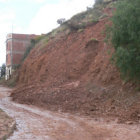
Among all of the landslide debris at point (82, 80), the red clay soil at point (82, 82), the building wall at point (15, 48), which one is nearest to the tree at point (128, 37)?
the landslide debris at point (82, 80)

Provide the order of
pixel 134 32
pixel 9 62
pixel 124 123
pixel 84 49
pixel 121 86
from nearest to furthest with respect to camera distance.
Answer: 1. pixel 124 123
2. pixel 134 32
3. pixel 121 86
4. pixel 84 49
5. pixel 9 62

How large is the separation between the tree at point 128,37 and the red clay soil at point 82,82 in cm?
155

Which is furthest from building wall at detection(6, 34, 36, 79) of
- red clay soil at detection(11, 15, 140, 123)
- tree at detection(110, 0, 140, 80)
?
tree at detection(110, 0, 140, 80)

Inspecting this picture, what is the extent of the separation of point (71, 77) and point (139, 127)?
12689 millimetres

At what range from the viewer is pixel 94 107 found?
16.9 metres

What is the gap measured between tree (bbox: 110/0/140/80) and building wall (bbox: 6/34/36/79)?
34.8 m

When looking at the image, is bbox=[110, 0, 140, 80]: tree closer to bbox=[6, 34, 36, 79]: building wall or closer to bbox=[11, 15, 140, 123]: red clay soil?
bbox=[11, 15, 140, 123]: red clay soil

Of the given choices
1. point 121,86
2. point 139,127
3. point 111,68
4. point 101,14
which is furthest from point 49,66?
point 139,127

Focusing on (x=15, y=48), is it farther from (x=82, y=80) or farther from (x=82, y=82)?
(x=82, y=82)

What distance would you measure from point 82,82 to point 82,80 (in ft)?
1.75

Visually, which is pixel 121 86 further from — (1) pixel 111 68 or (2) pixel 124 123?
(2) pixel 124 123

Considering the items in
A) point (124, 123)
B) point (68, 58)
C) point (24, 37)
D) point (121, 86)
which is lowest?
point (124, 123)

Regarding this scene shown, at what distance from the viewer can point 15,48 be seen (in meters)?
50.5

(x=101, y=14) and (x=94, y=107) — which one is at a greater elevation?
(x=101, y=14)
